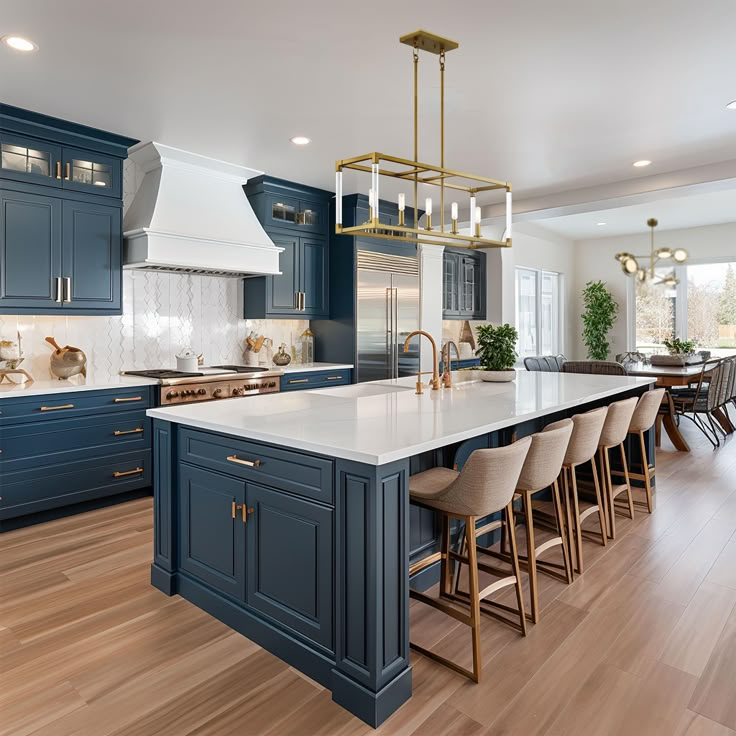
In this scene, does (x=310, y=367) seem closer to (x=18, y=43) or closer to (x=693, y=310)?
(x=18, y=43)

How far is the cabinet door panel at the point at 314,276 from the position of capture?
→ 5.81 metres

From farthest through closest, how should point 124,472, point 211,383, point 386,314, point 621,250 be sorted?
1. point 621,250
2. point 386,314
3. point 211,383
4. point 124,472

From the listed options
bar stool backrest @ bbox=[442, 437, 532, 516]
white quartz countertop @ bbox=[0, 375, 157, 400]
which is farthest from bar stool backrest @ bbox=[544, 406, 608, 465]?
white quartz countertop @ bbox=[0, 375, 157, 400]

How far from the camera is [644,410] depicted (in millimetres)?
3787

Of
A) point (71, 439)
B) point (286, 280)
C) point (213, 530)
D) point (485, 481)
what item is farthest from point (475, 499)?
point (286, 280)

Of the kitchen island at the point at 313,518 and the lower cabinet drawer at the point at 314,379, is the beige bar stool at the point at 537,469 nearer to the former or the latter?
the kitchen island at the point at 313,518

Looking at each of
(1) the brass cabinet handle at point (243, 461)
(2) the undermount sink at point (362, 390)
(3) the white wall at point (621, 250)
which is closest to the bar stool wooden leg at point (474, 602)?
(1) the brass cabinet handle at point (243, 461)

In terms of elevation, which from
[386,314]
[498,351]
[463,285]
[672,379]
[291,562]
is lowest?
[291,562]

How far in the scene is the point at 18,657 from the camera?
87.0 inches

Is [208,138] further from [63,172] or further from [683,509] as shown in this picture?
[683,509]

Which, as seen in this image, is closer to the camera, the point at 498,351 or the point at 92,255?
the point at 498,351

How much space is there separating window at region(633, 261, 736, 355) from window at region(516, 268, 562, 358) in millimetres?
1388

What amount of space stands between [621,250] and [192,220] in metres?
8.27

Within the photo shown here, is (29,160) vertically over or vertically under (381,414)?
over
